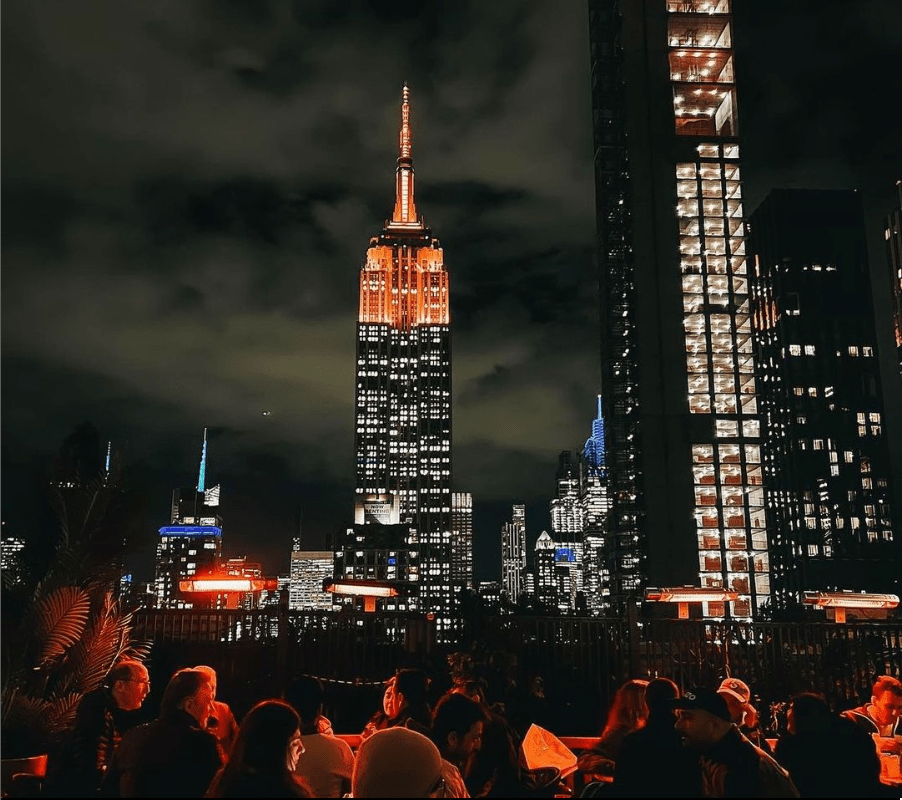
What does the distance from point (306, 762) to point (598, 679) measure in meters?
7.71

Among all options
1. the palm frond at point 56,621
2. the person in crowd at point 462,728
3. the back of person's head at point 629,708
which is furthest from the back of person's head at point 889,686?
the palm frond at point 56,621

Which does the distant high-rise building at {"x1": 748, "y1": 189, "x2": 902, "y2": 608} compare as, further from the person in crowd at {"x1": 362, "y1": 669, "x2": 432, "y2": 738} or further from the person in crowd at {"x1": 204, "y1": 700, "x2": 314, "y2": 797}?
the person in crowd at {"x1": 204, "y1": 700, "x2": 314, "y2": 797}

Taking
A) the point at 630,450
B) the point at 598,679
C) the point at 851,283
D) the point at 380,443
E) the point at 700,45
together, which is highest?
the point at 851,283

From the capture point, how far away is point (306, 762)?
5.13m

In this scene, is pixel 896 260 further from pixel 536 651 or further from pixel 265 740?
pixel 265 740

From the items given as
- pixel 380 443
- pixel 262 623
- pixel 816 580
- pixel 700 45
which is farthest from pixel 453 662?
pixel 380 443

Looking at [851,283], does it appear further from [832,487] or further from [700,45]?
[700,45]

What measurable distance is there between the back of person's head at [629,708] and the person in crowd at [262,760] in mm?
3192

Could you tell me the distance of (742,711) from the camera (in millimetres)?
6898

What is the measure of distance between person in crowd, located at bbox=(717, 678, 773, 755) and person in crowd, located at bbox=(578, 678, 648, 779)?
2.33ft

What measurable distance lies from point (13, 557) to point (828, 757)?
21.6ft

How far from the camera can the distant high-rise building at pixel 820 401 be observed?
429 feet

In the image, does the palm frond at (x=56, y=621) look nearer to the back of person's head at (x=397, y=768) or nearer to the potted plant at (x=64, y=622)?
the potted plant at (x=64, y=622)

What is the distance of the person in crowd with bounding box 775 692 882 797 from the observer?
4.49 meters
